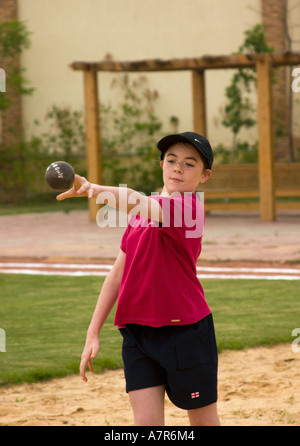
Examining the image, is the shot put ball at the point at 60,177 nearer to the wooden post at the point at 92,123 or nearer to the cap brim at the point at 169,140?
the cap brim at the point at 169,140

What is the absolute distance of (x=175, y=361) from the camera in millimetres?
3031

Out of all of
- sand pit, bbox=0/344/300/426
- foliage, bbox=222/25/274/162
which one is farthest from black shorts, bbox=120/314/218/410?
foliage, bbox=222/25/274/162

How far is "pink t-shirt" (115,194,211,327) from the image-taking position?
3.04 m

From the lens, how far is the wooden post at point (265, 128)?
47.1 feet

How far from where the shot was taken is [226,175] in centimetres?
1655

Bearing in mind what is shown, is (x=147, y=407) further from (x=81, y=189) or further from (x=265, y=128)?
(x=265, y=128)

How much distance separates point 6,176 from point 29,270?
39.0ft

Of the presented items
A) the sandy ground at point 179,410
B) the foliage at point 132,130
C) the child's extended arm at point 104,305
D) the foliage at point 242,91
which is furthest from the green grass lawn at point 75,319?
the foliage at point 132,130

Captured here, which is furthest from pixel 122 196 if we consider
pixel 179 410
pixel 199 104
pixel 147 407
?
pixel 199 104

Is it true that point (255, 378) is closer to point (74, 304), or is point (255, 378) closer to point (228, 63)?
point (74, 304)

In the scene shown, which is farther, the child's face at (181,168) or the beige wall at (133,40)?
the beige wall at (133,40)

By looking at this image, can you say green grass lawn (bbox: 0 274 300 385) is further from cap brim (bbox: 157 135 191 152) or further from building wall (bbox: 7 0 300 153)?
building wall (bbox: 7 0 300 153)

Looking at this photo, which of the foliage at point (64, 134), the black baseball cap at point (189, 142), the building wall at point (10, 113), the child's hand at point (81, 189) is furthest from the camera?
the building wall at point (10, 113)
